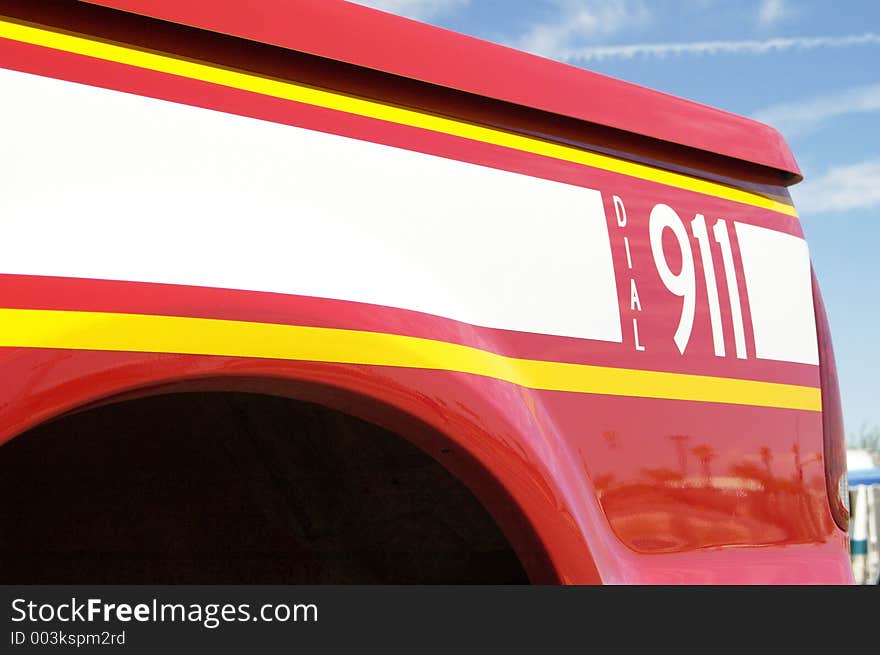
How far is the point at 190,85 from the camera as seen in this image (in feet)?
5.03

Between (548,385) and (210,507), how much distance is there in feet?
3.34

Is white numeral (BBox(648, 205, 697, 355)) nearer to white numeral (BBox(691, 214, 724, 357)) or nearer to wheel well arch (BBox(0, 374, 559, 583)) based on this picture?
white numeral (BBox(691, 214, 724, 357))

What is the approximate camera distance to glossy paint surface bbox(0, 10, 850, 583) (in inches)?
54.6

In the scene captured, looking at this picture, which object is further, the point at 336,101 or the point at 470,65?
the point at 470,65

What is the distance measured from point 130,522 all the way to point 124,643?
114 centimetres

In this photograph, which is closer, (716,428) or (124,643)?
(124,643)

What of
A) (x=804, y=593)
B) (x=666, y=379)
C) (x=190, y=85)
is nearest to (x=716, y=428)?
(x=666, y=379)

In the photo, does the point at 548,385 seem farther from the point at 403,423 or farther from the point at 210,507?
the point at 210,507

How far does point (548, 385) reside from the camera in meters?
1.86

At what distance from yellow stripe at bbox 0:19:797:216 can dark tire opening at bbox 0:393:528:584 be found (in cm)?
68

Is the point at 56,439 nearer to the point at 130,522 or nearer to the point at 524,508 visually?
the point at 130,522

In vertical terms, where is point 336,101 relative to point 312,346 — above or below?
above

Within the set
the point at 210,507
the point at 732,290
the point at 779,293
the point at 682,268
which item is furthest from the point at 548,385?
the point at 210,507
